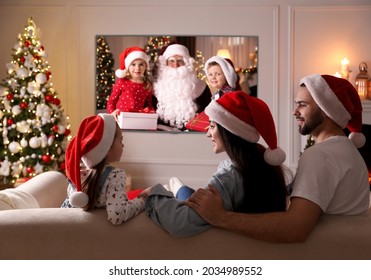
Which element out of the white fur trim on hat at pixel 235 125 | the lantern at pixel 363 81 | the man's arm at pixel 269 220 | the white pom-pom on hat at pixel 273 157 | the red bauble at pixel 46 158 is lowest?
the red bauble at pixel 46 158

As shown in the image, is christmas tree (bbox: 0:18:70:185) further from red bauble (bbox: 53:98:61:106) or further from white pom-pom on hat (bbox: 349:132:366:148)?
white pom-pom on hat (bbox: 349:132:366:148)

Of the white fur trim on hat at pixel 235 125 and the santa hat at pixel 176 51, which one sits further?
the santa hat at pixel 176 51

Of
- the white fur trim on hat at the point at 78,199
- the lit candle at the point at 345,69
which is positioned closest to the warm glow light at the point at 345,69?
the lit candle at the point at 345,69

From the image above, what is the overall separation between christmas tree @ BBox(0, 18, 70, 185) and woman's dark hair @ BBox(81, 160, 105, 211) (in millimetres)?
3811

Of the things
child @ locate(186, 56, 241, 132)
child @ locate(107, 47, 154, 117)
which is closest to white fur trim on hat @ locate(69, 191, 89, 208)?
child @ locate(186, 56, 241, 132)

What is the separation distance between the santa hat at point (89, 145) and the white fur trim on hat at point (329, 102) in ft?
2.94

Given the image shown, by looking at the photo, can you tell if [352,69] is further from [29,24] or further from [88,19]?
[29,24]

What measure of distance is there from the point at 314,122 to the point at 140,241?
0.93 meters

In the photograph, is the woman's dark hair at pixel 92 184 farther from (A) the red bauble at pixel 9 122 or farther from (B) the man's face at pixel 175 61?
(B) the man's face at pixel 175 61

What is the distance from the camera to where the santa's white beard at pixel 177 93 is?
6.85 meters

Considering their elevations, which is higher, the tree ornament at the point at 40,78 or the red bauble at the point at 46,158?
the tree ornament at the point at 40,78

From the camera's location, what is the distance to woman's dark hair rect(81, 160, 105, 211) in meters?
2.47

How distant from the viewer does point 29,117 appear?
636cm

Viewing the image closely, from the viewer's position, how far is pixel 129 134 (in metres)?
6.96
